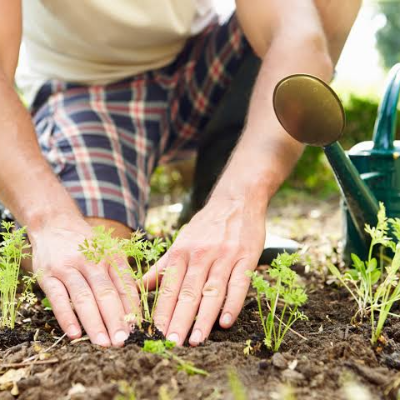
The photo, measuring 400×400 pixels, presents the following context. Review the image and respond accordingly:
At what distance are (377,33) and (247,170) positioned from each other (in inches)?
1718

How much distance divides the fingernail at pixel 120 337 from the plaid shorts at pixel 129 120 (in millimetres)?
1217

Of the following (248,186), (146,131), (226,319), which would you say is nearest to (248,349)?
(226,319)

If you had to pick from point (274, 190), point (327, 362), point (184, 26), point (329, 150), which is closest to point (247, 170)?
point (274, 190)

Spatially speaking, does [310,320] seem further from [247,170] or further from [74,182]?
[74,182]

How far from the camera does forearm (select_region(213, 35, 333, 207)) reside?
2072 mm

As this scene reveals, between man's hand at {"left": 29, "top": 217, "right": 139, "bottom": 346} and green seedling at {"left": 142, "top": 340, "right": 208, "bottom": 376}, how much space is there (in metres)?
0.14

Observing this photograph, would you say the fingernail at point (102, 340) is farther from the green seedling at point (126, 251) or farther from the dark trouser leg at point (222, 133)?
the dark trouser leg at point (222, 133)

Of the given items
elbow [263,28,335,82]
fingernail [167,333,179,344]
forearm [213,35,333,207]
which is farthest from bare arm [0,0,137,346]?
elbow [263,28,335,82]

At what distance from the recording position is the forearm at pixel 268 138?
2.07 meters

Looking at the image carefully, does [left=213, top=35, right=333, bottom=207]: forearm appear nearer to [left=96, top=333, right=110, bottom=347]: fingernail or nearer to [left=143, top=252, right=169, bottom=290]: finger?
[left=143, top=252, right=169, bottom=290]: finger

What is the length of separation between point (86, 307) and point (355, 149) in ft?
4.51

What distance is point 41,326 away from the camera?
6.29 ft

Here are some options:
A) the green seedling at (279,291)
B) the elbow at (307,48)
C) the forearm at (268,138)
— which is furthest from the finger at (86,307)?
the elbow at (307,48)

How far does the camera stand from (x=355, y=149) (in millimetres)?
2504
